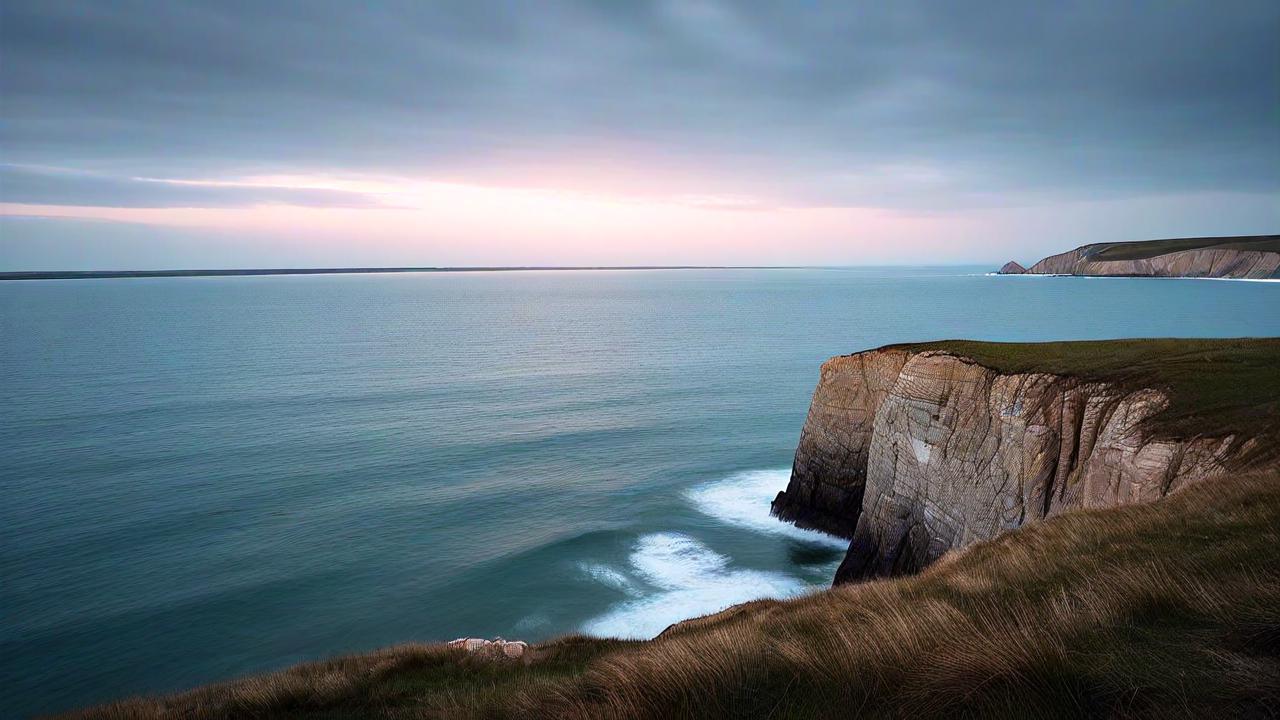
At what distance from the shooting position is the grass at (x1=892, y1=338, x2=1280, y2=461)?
14.7 m

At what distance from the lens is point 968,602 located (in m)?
7.82

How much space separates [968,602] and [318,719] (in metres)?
7.68

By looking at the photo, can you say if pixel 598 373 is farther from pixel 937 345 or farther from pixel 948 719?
pixel 948 719

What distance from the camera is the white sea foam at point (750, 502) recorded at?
28.2 meters

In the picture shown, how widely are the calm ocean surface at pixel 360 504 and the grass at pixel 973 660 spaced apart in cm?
1270

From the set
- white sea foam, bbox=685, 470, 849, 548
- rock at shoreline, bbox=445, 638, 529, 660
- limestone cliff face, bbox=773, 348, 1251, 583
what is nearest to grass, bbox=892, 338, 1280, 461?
limestone cliff face, bbox=773, 348, 1251, 583

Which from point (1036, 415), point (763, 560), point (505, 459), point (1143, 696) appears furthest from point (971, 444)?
point (505, 459)

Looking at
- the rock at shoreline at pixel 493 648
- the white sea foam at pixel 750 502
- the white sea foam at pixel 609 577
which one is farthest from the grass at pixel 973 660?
the white sea foam at pixel 750 502

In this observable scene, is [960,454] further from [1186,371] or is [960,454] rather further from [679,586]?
[679,586]

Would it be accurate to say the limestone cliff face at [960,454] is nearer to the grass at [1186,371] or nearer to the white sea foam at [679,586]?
the grass at [1186,371]

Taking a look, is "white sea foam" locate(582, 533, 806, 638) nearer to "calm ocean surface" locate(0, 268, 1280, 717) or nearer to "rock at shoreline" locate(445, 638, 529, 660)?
"calm ocean surface" locate(0, 268, 1280, 717)

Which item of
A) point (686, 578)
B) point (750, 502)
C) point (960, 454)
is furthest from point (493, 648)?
point (750, 502)

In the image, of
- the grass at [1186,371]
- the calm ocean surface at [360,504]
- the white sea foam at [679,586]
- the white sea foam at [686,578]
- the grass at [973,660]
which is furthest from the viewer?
the white sea foam at [686,578]

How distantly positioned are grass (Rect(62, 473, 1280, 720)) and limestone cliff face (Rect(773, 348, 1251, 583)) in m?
5.77
